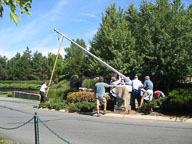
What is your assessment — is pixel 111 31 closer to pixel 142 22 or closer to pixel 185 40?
pixel 142 22

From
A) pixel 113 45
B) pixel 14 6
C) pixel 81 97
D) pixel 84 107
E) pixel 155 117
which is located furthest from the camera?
pixel 113 45

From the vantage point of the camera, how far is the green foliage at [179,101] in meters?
8.74

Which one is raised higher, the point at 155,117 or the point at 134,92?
the point at 134,92

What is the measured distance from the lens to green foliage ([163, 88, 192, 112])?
28.7 ft

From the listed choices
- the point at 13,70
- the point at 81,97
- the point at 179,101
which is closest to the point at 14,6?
the point at 179,101

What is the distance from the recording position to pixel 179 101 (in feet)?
29.0

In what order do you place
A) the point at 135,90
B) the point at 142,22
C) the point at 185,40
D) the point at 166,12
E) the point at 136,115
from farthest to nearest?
the point at 142,22 → the point at 166,12 → the point at 185,40 → the point at 135,90 → the point at 136,115

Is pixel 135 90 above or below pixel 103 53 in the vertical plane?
below

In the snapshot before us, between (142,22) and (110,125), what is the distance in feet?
51.5

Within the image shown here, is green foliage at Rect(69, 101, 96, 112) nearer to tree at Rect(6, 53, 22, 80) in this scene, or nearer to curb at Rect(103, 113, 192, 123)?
curb at Rect(103, 113, 192, 123)

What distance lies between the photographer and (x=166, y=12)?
1920cm

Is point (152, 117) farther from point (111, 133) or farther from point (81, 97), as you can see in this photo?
point (81, 97)

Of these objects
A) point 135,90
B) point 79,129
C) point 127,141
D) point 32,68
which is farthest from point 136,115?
point 32,68

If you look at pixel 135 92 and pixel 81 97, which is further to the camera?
pixel 81 97
